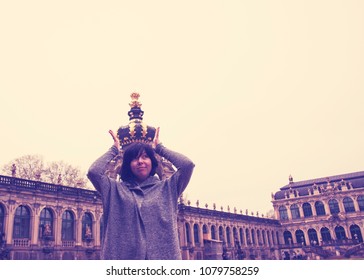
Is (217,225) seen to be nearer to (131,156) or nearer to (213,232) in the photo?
(213,232)

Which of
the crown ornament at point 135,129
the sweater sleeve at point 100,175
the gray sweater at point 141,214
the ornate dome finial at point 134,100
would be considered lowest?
the gray sweater at point 141,214

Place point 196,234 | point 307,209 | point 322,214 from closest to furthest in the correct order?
1. point 196,234
2. point 322,214
3. point 307,209

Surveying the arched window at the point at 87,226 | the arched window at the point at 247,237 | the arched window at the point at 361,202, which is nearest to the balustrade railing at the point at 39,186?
the arched window at the point at 87,226

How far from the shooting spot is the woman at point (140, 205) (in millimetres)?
3369

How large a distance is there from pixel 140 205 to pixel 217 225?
49807 mm

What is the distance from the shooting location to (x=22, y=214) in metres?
26.7

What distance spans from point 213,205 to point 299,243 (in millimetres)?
24030

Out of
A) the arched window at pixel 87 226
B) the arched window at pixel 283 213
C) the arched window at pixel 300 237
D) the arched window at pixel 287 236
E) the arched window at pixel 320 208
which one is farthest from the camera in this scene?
the arched window at pixel 283 213

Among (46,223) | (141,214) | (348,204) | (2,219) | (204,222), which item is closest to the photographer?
(141,214)

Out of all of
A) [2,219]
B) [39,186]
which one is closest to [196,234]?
[39,186]

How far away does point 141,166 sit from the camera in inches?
150

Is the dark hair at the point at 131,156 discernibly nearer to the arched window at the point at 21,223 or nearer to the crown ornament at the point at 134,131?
the crown ornament at the point at 134,131

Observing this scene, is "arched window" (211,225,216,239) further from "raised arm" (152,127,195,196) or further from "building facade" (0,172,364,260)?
"raised arm" (152,127,195,196)

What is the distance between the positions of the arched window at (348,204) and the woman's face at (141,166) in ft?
225
